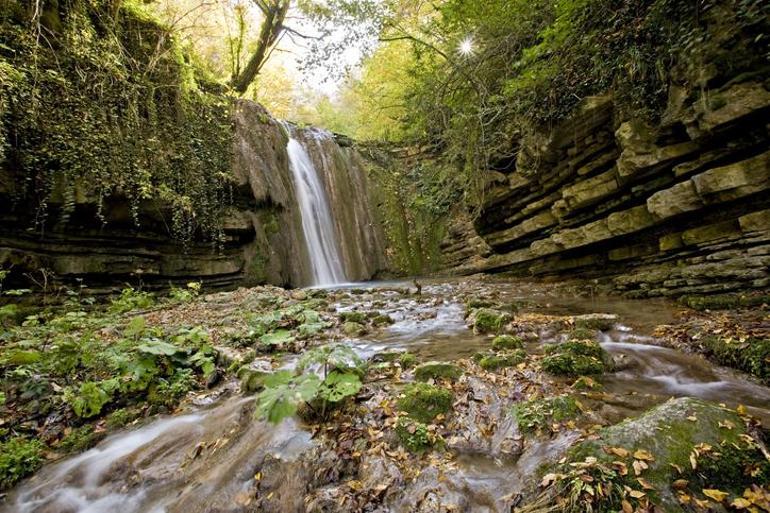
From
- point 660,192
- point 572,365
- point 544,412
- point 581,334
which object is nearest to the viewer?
point 544,412

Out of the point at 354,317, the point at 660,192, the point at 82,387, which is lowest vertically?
the point at 354,317

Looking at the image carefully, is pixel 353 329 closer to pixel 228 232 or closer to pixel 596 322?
pixel 596 322

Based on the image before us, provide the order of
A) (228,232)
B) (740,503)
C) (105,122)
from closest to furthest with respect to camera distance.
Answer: (740,503), (105,122), (228,232)

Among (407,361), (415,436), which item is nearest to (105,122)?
(407,361)

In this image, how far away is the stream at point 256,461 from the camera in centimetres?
178

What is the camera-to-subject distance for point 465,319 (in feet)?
16.3

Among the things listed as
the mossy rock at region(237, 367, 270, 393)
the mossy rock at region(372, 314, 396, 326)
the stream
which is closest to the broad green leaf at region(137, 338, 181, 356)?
the stream

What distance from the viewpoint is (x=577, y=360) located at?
2.75m

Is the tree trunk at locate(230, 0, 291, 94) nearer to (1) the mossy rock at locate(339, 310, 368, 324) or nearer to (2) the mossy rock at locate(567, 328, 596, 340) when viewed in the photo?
(1) the mossy rock at locate(339, 310, 368, 324)

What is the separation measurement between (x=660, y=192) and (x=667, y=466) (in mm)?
4707

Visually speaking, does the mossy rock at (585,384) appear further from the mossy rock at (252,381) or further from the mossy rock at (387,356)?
the mossy rock at (252,381)

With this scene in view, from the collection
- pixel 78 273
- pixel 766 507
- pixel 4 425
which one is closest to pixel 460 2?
pixel 766 507

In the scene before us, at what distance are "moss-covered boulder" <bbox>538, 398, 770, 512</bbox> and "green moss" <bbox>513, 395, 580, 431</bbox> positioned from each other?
0.39 metres

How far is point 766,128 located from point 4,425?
7799mm
